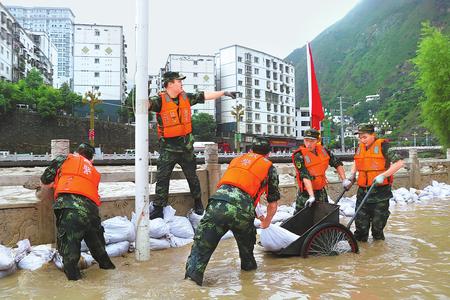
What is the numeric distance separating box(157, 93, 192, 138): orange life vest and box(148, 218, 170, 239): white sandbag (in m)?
1.17

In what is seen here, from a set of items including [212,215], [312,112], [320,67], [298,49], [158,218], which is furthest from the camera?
[298,49]

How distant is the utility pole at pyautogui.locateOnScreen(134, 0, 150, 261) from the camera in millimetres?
4711

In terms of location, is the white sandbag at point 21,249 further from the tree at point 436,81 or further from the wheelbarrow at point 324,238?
the tree at point 436,81

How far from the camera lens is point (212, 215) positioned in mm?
3877

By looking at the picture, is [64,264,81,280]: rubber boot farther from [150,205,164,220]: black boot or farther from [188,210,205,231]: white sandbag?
[188,210,205,231]: white sandbag

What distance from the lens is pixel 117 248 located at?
503cm

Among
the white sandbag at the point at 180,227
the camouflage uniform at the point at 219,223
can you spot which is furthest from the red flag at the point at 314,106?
the camouflage uniform at the point at 219,223

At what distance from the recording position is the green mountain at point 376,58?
329 feet

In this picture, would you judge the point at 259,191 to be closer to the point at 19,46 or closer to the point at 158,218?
the point at 158,218

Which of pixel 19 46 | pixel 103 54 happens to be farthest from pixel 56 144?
pixel 19 46

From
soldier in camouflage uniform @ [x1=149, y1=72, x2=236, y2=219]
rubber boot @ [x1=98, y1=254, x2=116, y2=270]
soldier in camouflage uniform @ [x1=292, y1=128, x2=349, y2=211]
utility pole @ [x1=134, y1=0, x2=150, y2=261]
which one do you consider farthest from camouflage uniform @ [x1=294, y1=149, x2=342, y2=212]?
rubber boot @ [x1=98, y1=254, x2=116, y2=270]

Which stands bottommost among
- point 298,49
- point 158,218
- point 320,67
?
point 158,218

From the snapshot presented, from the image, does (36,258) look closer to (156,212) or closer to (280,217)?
(156,212)

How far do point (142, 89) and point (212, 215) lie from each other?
1829 mm
